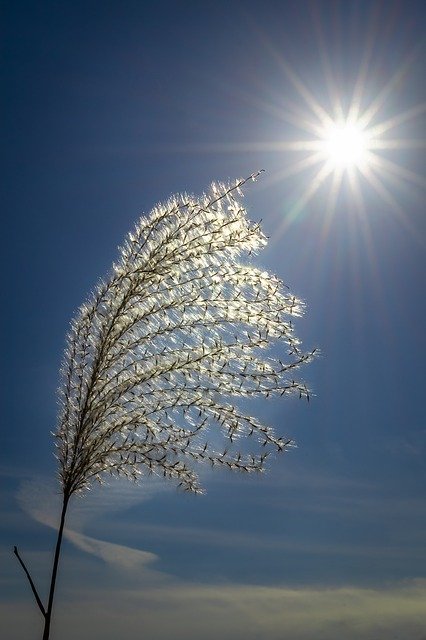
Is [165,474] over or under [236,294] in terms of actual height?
under

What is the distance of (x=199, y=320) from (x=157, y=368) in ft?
1.60

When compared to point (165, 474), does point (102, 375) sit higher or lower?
higher

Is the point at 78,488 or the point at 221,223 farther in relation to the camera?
the point at 221,223

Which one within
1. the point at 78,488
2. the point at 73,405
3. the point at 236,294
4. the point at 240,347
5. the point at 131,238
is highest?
the point at 131,238

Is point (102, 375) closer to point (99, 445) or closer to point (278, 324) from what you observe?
point (99, 445)

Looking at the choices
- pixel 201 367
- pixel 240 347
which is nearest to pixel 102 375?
pixel 201 367

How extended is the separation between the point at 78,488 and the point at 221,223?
7.43ft

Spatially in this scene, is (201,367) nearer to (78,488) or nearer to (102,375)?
(102,375)

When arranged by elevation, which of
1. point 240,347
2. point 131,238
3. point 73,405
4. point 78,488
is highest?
point 131,238

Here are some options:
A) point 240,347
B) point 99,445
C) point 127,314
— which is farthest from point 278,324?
point 99,445

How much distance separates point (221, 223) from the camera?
5117mm

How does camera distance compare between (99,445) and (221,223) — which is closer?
(99,445)

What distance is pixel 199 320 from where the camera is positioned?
5.01 m

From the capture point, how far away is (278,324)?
5.02 metres
